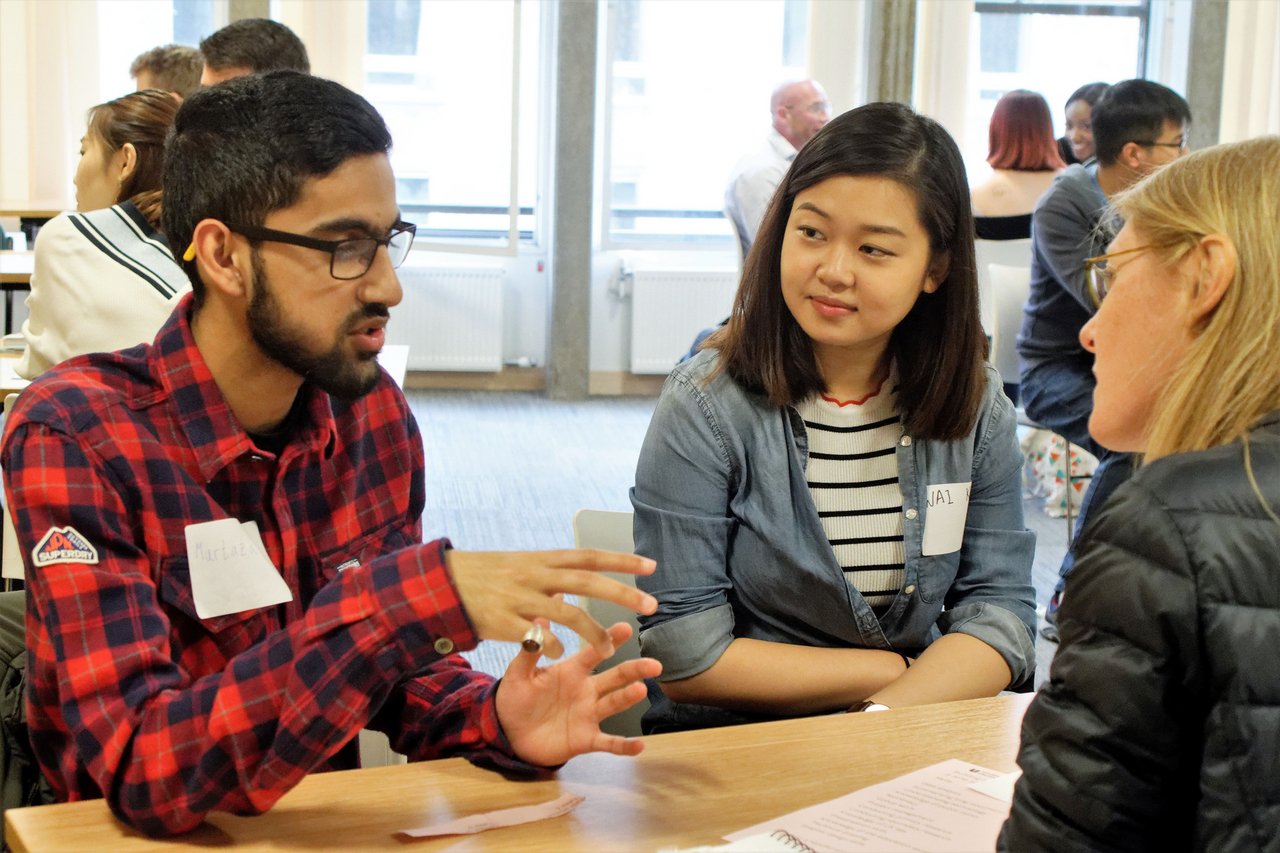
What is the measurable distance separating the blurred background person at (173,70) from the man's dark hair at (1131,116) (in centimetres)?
291

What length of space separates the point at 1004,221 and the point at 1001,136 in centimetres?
54

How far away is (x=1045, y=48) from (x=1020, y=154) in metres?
2.81

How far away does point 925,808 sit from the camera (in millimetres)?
1346

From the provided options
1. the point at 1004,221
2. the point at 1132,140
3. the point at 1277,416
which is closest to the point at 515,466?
the point at 1004,221

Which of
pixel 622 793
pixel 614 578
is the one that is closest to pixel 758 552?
pixel 614 578

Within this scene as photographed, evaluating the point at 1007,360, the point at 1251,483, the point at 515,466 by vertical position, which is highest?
the point at 1251,483

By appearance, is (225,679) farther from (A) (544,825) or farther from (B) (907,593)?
(B) (907,593)

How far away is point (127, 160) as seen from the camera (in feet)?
10.2

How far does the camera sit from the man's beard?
1532mm

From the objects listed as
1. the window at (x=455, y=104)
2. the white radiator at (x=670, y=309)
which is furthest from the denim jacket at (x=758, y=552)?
the white radiator at (x=670, y=309)

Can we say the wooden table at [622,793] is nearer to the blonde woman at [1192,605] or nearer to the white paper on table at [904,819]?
the white paper on table at [904,819]

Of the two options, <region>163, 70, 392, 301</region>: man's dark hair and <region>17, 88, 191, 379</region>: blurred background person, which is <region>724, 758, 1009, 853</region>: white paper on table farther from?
<region>17, 88, 191, 379</region>: blurred background person

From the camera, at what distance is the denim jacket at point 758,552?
1.87 metres

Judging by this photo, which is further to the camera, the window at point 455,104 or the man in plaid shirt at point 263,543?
the window at point 455,104
